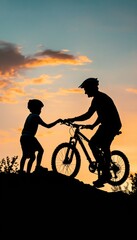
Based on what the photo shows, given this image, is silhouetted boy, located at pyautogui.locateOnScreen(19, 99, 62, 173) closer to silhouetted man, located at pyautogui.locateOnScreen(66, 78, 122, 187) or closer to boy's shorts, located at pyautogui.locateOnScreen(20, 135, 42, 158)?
boy's shorts, located at pyautogui.locateOnScreen(20, 135, 42, 158)

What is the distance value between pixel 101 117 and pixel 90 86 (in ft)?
3.44

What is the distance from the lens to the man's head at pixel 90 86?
44.2 feet

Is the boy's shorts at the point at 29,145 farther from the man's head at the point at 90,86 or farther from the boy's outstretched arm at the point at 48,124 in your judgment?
the man's head at the point at 90,86

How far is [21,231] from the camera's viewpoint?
1034 cm

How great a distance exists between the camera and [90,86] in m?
13.5

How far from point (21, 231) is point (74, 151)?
15.2 ft

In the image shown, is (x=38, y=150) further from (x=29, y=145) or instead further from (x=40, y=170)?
(x=40, y=170)

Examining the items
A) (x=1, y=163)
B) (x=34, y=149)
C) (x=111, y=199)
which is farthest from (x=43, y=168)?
(x=1, y=163)

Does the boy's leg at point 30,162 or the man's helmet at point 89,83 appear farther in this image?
the boy's leg at point 30,162

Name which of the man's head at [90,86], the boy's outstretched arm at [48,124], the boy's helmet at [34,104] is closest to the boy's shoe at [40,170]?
the boy's outstretched arm at [48,124]

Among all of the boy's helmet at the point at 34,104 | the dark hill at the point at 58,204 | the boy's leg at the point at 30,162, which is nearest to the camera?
the dark hill at the point at 58,204

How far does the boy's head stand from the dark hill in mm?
2047

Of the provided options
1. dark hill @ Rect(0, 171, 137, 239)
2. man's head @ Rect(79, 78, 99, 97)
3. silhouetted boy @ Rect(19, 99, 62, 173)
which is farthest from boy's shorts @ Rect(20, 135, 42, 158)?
man's head @ Rect(79, 78, 99, 97)

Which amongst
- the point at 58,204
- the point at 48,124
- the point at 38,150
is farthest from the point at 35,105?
the point at 58,204
